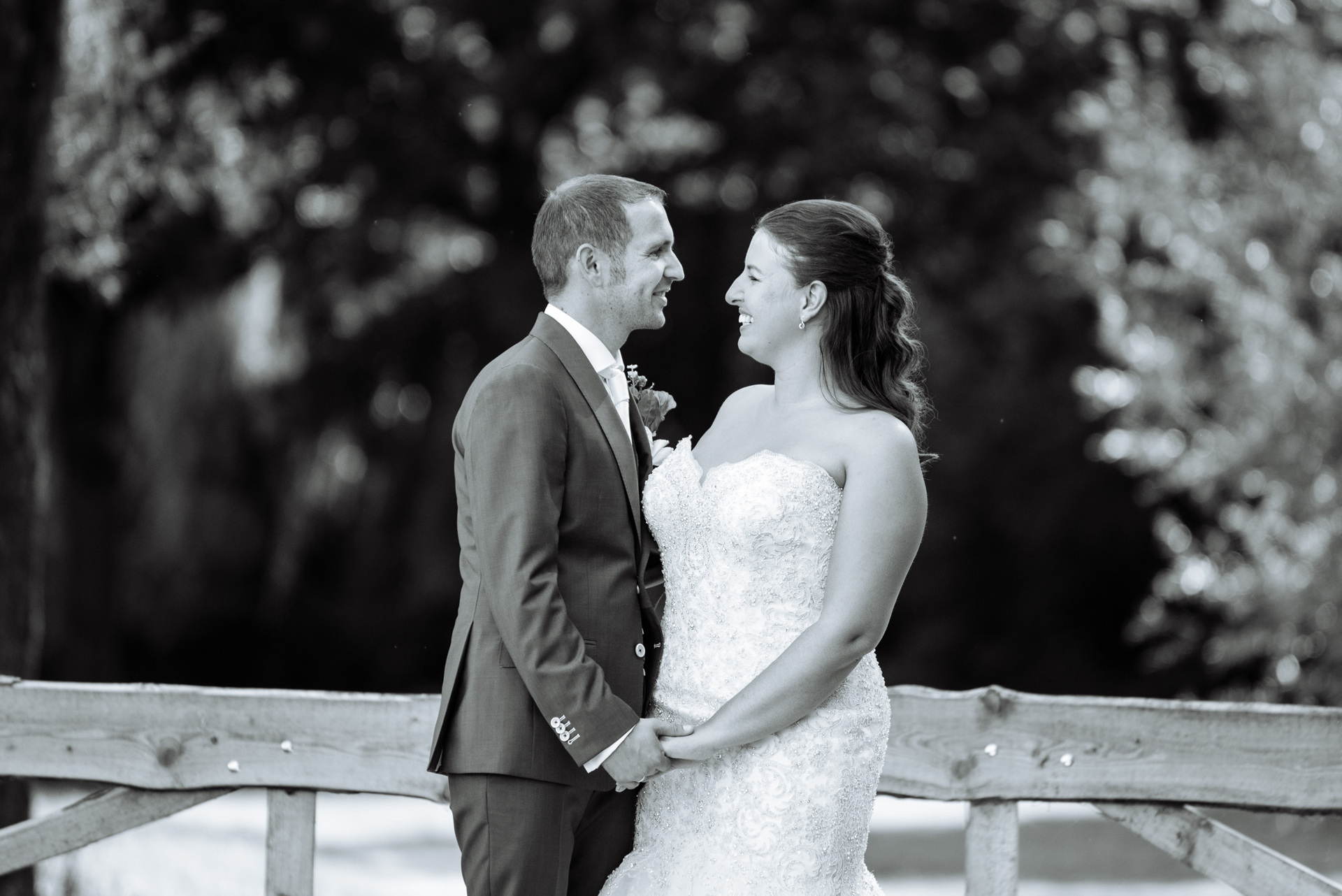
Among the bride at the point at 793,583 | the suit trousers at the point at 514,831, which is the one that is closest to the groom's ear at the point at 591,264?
the bride at the point at 793,583

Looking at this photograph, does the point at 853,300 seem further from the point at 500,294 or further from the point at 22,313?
the point at 500,294

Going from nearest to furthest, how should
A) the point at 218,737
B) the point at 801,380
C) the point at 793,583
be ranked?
the point at 793,583, the point at 801,380, the point at 218,737

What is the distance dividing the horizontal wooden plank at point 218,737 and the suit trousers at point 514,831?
1.63 feet

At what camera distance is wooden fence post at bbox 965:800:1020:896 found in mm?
3184

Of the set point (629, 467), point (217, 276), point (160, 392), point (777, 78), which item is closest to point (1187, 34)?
point (777, 78)

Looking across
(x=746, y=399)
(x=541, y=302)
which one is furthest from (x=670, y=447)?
(x=541, y=302)

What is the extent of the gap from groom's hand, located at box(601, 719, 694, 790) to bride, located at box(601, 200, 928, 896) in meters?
0.07

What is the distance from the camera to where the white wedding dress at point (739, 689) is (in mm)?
2826

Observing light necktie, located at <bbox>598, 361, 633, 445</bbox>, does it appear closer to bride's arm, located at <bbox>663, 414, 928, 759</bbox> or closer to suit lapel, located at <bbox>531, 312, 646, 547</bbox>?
suit lapel, located at <bbox>531, 312, 646, 547</bbox>

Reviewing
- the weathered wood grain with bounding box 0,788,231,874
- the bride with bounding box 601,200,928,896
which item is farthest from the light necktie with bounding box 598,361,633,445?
the weathered wood grain with bounding box 0,788,231,874

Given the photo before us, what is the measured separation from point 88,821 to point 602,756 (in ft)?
4.76

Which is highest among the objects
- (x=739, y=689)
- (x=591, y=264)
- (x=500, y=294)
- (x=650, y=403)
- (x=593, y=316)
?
(x=591, y=264)

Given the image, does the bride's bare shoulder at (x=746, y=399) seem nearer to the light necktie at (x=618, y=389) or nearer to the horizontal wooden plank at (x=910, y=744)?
the light necktie at (x=618, y=389)

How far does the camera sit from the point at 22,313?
4.67 meters
